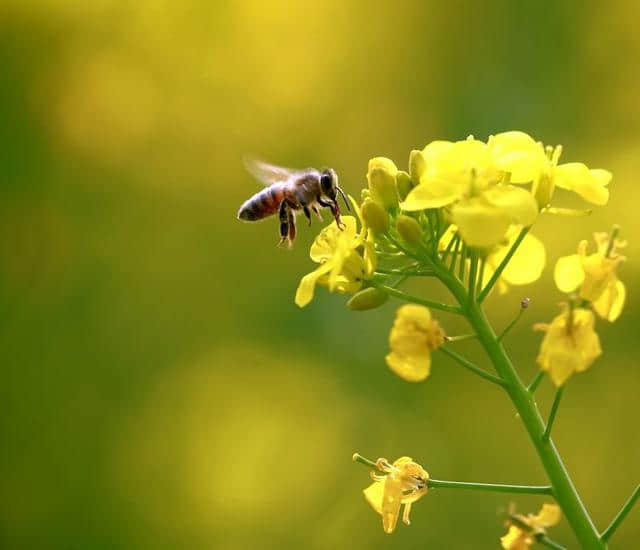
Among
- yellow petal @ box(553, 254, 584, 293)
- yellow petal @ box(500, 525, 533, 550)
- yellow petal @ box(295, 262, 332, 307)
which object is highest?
yellow petal @ box(553, 254, 584, 293)

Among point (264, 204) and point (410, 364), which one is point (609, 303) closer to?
point (410, 364)

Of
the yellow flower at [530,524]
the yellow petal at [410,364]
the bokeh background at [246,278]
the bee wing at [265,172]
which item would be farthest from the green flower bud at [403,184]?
the bokeh background at [246,278]

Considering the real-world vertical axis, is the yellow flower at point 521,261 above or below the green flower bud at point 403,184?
below

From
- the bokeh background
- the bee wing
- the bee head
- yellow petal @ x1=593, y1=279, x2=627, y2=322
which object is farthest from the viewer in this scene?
→ the bokeh background

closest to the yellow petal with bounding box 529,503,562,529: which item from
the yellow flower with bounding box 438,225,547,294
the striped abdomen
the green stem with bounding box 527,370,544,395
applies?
the green stem with bounding box 527,370,544,395

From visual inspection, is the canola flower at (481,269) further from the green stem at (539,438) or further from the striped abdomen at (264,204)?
the striped abdomen at (264,204)

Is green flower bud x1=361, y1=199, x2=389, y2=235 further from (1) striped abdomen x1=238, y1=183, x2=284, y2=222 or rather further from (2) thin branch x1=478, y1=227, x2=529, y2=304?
(1) striped abdomen x1=238, y1=183, x2=284, y2=222

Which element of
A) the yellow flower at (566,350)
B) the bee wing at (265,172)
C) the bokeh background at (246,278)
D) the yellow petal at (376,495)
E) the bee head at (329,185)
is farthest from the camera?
the bokeh background at (246,278)
